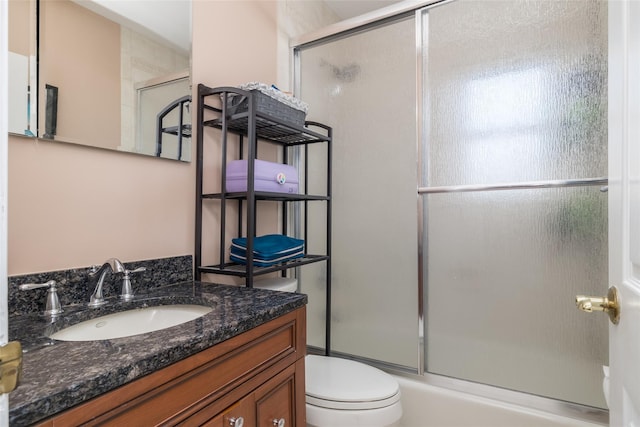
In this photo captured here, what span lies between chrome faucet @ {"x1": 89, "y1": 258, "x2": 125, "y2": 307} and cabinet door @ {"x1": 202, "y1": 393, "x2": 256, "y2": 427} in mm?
485

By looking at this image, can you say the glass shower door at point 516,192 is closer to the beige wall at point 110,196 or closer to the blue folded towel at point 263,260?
the blue folded towel at point 263,260

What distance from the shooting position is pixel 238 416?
0.75m

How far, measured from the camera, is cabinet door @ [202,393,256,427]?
0.69 metres

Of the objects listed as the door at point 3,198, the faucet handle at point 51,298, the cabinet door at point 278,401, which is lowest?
the cabinet door at point 278,401

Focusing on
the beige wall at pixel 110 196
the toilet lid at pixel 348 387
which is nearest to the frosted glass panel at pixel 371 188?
the toilet lid at pixel 348 387

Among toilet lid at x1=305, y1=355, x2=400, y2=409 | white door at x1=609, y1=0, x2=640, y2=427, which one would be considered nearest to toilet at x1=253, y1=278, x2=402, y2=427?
toilet lid at x1=305, y1=355, x2=400, y2=409

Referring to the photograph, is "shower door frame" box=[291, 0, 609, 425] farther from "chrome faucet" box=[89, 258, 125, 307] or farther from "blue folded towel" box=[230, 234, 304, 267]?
"chrome faucet" box=[89, 258, 125, 307]

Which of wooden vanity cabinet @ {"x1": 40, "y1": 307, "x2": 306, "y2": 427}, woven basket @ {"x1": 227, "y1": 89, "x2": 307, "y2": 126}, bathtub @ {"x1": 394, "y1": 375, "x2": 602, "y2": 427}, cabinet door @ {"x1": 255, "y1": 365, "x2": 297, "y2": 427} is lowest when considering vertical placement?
bathtub @ {"x1": 394, "y1": 375, "x2": 602, "y2": 427}

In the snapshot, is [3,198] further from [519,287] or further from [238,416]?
[519,287]

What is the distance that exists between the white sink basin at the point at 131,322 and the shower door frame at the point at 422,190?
3.10 feet

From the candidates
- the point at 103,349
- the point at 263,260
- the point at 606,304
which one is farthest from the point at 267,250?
the point at 606,304

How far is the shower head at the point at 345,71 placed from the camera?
182cm

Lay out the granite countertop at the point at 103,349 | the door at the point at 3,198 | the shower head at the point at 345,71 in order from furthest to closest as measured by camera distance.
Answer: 1. the shower head at the point at 345,71
2. the granite countertop at the point at 103,349
3. the door at the point at 3,198

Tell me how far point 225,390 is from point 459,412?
4.03 ft
